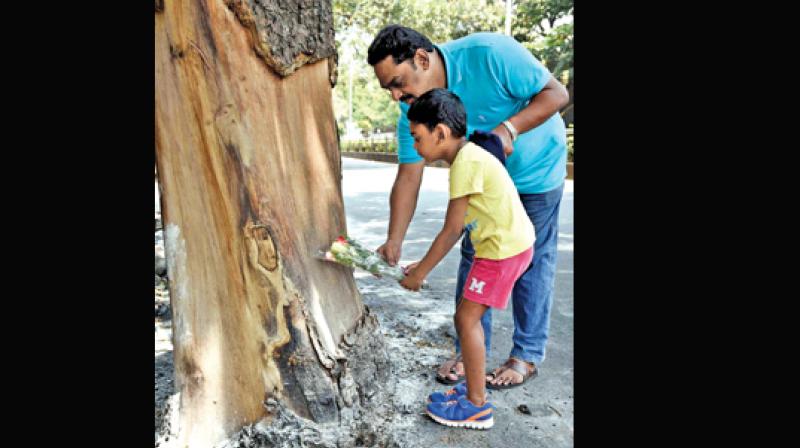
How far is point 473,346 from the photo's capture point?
8.29 feet

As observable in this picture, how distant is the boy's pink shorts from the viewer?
248 cm

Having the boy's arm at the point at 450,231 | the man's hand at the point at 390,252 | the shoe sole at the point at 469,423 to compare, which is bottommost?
the shoe sole at the point at 469,423

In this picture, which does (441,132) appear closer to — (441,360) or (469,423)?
(469,423)

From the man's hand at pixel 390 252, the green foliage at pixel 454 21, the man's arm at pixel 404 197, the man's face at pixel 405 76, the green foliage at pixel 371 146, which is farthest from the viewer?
the green foliage at pixel 371 146

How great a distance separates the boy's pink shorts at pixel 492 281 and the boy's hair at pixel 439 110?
580mm

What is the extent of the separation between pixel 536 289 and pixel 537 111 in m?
0.91

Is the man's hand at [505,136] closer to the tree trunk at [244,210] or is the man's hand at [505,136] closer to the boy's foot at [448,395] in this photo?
the tree trunk at [244,210]

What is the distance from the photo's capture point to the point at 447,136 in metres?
2.46

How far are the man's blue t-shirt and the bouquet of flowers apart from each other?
0.58 metres

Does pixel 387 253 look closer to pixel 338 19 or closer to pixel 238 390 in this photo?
pixel 238 390

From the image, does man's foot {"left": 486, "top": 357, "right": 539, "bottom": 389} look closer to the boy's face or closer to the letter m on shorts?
the letter m on shorts

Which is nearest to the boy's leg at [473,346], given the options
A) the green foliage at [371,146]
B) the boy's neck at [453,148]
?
the boy's neck at [453,148]

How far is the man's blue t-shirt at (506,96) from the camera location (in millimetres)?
2701

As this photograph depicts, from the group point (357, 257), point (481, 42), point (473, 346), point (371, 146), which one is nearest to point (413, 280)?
point (357, 257)
